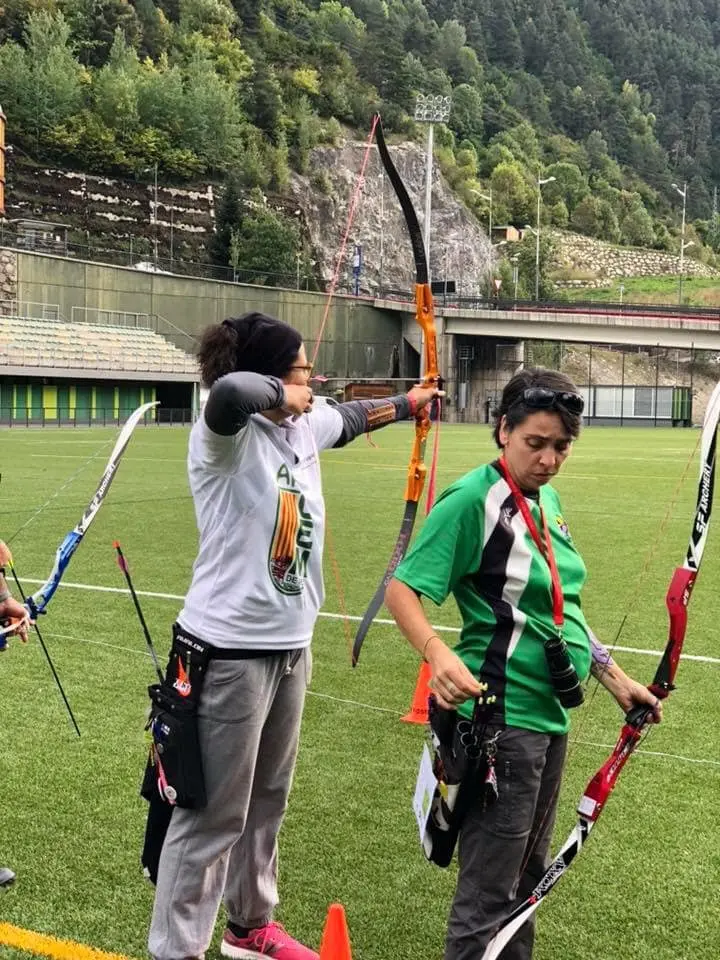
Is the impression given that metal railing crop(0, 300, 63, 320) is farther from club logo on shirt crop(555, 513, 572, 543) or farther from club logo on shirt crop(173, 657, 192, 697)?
club logo on shirt crop(555, 513, 572, 543)

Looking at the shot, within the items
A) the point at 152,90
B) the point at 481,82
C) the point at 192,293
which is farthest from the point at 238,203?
the point at 481,82

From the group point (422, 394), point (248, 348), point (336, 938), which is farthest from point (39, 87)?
point (336, 938)

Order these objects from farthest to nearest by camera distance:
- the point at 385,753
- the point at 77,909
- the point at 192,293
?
1. the point at 192,293
2. the point at 385,753
3. the point at 77,909

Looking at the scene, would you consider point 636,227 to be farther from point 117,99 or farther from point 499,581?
point 499,581

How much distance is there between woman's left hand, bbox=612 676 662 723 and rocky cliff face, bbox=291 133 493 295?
79.0 metres

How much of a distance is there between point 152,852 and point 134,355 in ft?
162

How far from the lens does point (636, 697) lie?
9.34ft

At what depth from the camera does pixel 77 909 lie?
11.6 feet

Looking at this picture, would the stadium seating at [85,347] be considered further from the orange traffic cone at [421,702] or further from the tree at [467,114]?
the tree at [467,114]

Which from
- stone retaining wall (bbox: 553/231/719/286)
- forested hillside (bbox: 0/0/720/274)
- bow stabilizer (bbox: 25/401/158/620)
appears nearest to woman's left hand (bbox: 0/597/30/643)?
bow stabilizer (bbox: 25/401/158/620)

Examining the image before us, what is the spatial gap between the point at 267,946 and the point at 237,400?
5.65 feet

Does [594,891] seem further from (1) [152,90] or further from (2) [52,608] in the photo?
(1) [152,90]

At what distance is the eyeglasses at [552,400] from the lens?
8.83ft

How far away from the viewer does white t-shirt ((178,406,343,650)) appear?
287 centimetres
